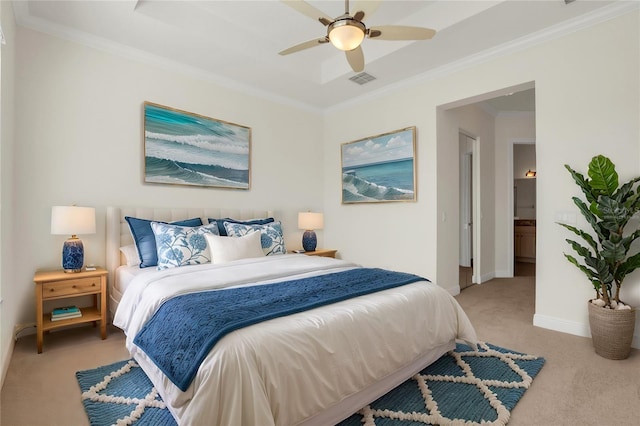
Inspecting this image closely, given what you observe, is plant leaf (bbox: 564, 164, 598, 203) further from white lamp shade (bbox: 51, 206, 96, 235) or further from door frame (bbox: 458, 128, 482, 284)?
white lamp shade (bbox: 51, 206, 96, 235)

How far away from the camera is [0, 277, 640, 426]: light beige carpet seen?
1.79 meters

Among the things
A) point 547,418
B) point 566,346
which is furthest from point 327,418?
→ point 566,346

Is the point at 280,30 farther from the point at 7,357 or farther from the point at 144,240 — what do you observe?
the point at 7,357

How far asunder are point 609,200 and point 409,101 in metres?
2.45

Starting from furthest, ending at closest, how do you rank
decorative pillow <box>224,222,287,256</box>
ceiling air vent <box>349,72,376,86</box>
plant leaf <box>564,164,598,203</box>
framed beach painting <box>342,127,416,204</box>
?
framed beach painting <box>342,127,416,204</box>, ceiling air vent <box>349,72,376,86</box>, decorative pillow <box>224,222,287,256</box>, plant leaf <box>564,164,598,203</box>

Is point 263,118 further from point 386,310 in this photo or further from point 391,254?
point 386,310

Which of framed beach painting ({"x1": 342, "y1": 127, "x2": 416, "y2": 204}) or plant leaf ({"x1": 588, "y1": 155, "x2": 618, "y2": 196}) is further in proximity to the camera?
framed beach painting ({"x1": 342, "y1": 127, "x2": 416, "y2": 204})

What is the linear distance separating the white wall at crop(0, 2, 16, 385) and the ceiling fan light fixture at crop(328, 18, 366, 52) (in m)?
2.15

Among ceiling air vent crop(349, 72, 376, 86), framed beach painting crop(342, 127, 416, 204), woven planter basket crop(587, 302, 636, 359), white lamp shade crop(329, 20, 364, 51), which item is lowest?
woven planter basket crop(587, 302, 636, 359)

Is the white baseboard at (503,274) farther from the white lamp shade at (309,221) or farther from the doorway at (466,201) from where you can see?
the white lamp shade at (309,221)

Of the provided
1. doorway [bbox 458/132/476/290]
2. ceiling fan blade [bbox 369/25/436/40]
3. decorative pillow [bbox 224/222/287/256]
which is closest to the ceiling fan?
ceiling fan blade [bbox 369/25/436/40]

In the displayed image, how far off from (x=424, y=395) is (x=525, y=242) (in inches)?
239

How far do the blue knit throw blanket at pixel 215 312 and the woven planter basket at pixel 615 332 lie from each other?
1.61 metres

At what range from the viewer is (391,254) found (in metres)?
4.39
